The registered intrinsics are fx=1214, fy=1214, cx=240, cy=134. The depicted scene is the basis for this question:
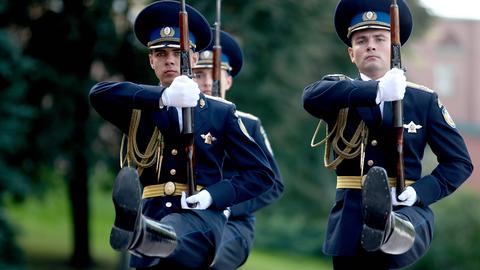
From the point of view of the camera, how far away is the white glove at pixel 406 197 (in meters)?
7.04

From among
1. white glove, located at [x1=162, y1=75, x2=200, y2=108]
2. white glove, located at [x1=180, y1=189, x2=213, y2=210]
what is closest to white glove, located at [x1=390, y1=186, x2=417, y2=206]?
white glove, located at [x1=180, y1=189, x2=213, y2=210]

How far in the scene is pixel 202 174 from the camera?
7535 mm

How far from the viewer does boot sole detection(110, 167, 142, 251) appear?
647cm

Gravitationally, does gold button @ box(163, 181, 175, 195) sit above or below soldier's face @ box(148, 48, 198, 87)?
below

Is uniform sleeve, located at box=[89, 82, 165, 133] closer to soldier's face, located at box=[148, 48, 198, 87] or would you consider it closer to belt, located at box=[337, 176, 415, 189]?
soldier's face, located at box=[148, 48, 198, 87]

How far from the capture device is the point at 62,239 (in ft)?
80.6

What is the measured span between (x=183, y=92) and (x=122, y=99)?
503 millimetres

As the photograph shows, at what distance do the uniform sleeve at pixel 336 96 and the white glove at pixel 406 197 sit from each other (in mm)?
561

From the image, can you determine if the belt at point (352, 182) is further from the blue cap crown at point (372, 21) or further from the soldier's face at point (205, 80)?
the soldier's face at point (205, 80)

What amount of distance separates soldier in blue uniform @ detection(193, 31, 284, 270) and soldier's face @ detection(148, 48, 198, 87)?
51.8 inches

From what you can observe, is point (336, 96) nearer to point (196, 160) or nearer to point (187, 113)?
point (187, 113)

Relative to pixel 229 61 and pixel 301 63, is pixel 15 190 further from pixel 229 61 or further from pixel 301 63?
pixel 229 61

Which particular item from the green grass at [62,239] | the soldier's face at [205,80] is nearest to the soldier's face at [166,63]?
the soldier's face at [205,80]

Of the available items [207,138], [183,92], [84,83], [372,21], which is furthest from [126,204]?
[84,83]
